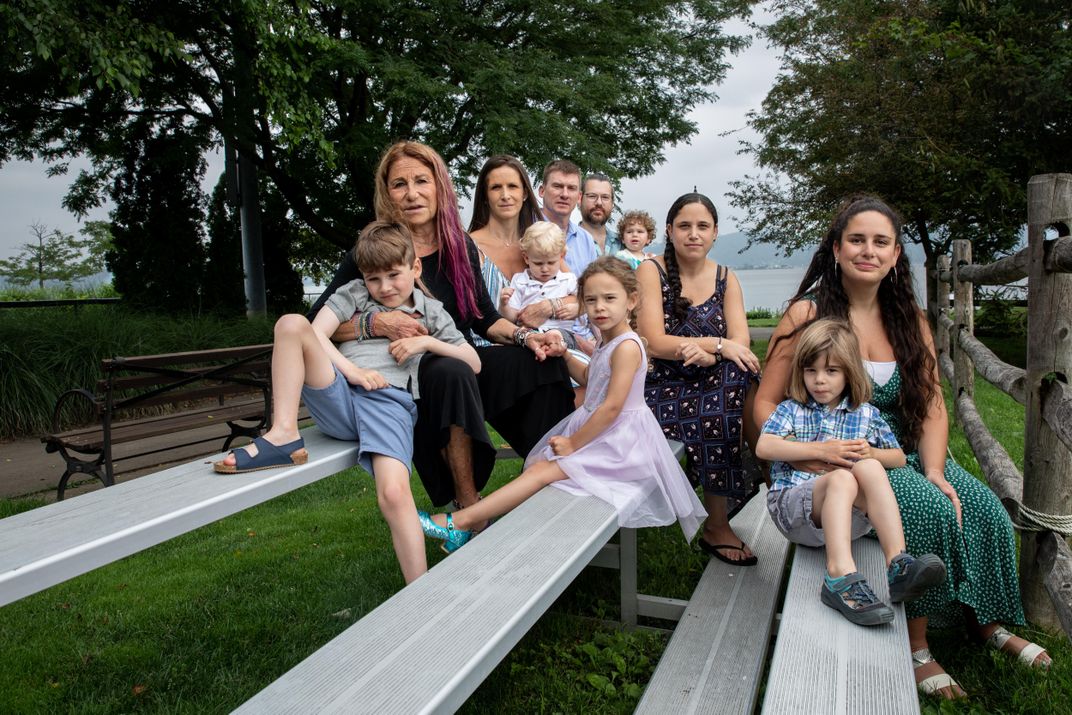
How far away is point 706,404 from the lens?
3.36m

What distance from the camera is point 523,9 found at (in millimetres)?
13438

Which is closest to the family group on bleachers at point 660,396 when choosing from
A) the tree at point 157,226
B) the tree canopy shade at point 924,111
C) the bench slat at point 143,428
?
the bench slat at point 143,428

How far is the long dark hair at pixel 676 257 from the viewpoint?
349 centimetres

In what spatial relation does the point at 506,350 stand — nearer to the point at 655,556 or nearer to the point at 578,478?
the point at 578,478

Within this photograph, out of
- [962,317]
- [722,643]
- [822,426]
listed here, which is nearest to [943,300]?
[962,317]

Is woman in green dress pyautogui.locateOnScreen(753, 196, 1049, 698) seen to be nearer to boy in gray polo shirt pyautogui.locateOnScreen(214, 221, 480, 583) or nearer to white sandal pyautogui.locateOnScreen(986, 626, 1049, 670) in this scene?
white sandal pyautogui.locateOnScreen(986, 626, 1049, 670)

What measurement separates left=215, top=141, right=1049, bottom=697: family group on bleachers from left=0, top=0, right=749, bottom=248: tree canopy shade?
249 inches

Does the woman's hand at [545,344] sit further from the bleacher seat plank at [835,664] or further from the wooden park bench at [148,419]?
the wooden park bench at [148,419]

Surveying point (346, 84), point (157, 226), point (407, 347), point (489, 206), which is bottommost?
point (407, 347)

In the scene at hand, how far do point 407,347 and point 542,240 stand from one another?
1.17 m

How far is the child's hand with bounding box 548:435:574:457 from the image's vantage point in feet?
10.1

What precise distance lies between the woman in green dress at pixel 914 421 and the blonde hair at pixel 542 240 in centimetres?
127

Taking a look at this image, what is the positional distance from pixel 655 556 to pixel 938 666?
5.37 feet

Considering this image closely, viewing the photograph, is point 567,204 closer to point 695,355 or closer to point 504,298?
point 504,298
